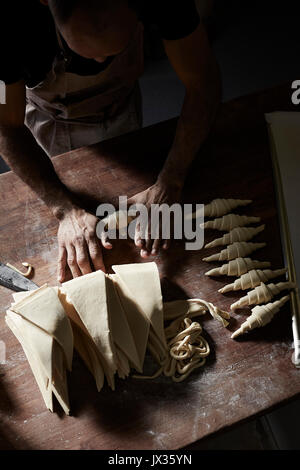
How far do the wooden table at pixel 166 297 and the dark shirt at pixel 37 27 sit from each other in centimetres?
49

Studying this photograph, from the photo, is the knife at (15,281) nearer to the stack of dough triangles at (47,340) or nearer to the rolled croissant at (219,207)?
the stack of dough triangles at (47,340)

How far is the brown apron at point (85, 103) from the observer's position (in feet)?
7.49

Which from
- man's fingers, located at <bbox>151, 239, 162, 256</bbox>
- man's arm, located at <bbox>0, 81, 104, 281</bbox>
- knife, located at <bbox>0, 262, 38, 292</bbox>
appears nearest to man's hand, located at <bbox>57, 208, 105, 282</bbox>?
man's arm, located at <bbox>0, 81, 104, 281</bbox>

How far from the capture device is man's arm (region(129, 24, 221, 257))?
80.0 inches

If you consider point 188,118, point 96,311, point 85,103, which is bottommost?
point 96,311

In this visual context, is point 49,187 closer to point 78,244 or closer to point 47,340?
point 78,244

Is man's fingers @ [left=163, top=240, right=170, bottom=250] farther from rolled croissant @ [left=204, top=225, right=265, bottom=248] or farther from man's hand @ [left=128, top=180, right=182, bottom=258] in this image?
rolled croissant @ [left=204, top=225, right=265, bottom=248]

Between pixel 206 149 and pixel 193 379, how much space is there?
1144mm

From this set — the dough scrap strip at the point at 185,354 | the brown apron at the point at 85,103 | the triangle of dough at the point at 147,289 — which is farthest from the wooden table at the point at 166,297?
the brown apron at the point at 85,103

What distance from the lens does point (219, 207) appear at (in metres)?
2.06

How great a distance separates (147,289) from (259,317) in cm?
46

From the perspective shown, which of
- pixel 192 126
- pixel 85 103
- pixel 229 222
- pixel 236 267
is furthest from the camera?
pixel 85 103

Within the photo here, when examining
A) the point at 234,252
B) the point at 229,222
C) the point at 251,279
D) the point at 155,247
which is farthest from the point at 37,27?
the point at 251,279

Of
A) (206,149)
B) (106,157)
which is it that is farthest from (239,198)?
(106,157)
